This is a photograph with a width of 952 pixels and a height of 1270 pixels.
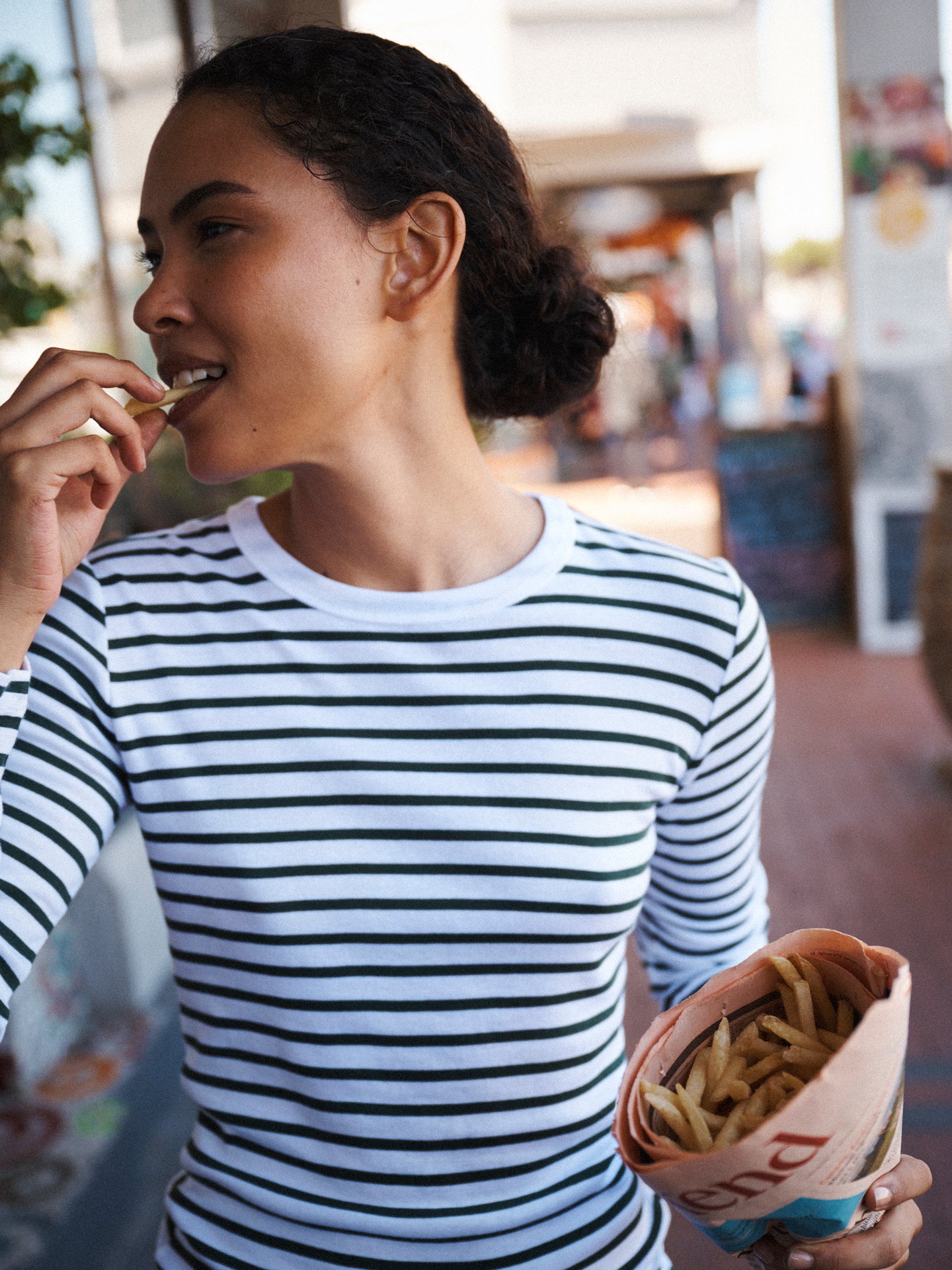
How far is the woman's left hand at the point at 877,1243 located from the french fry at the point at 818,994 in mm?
119

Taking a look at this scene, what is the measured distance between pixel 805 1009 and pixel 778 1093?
8cm

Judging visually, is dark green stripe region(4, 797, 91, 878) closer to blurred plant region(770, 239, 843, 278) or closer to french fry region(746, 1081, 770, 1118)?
french fry region(746, 1081, 770, 1118)

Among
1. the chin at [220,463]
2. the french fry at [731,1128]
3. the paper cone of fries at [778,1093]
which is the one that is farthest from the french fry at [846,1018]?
the chin at [220,463]

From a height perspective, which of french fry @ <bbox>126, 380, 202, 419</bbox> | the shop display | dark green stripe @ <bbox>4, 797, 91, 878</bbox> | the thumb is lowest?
the shop display

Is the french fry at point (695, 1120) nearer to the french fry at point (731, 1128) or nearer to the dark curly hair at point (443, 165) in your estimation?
the french fry at point (731, 1128)

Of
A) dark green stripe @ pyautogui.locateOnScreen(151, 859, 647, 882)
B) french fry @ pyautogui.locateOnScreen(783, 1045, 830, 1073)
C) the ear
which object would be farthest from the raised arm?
french fry @ pyautogui.locateOnScreen(783, 1045, 830, 1073)

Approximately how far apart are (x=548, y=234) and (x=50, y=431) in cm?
71

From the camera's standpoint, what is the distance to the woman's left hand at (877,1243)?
904mm

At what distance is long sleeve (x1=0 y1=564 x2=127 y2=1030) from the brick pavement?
74 cm

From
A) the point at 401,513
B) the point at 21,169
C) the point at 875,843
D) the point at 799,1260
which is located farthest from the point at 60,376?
the point at 875,843

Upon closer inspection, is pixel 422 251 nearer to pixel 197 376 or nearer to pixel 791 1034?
pixel 197 376

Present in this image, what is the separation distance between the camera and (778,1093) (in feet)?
2.89

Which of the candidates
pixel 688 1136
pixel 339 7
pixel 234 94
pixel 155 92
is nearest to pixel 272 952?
pixel 688 1136

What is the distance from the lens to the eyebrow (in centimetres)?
111
